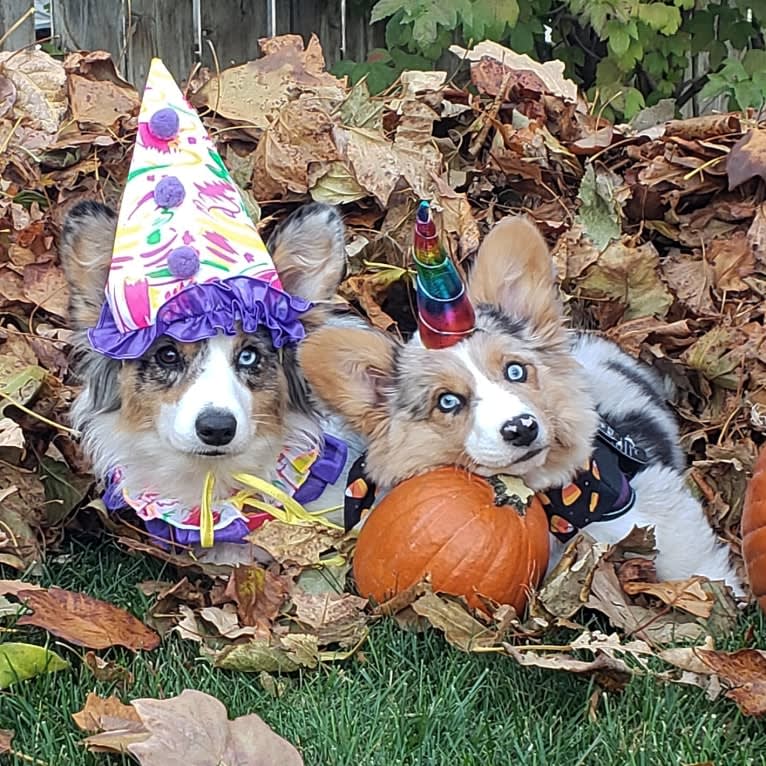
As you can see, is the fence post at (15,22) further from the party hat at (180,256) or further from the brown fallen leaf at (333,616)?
the brown fallen leaf at (333,616)

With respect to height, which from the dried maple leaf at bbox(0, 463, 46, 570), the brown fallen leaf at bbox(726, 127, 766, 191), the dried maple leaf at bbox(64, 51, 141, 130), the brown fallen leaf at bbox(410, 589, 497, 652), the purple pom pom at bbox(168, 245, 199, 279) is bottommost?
the dried maple leaf at bbox(0, 463, 46, 570)

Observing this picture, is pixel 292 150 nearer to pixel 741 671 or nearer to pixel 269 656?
pixel 269 656

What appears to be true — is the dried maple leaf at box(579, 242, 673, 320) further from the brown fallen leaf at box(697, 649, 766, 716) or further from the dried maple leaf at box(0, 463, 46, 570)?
the dried maple leaf at box(0, 463, 46, 570)

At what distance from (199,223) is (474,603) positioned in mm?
1218

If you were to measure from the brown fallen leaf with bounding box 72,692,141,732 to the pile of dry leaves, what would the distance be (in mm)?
616

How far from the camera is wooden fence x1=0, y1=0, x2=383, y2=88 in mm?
6398

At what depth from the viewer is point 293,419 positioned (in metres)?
3.33

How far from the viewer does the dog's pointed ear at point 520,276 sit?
3.04m

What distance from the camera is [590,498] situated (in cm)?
297

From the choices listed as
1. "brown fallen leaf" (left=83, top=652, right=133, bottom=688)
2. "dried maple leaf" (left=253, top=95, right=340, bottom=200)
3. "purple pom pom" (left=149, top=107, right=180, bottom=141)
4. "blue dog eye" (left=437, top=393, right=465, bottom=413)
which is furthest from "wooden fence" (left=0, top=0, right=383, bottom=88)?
"brown fallen leaf" (left=83, top=652, right=133, bottom=688)

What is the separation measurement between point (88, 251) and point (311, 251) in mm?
616

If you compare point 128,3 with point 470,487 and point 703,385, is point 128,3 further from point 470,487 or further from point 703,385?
point 470,487

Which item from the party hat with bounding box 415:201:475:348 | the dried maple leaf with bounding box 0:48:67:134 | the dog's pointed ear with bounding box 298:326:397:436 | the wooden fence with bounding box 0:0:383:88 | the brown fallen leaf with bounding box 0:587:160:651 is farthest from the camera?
the wooden fence with bounding box 0:0:383:88

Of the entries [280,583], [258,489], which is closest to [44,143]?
[258,489]
